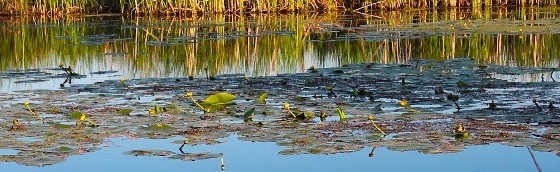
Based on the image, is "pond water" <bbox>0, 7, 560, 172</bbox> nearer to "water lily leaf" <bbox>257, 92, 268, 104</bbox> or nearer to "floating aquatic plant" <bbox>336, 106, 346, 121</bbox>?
"floating aquatic plant" <bbox>336, 106, 346, 121</bbox>

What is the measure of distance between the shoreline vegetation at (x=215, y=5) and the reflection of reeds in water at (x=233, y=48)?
2.40 meters

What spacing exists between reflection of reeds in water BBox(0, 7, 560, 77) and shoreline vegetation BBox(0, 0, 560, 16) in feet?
7.89

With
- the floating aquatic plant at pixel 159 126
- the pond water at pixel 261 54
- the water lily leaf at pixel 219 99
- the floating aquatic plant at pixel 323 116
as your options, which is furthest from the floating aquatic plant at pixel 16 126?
the floating aquatic plant at pixel 323 116

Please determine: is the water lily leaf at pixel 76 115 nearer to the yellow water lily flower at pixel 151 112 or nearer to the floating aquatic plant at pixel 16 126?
the floating aquatic plant at pixel 16 126

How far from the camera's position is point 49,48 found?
13305mm

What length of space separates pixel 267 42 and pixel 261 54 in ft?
5.79

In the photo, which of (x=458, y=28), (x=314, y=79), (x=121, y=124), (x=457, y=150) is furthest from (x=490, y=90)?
(x=458, y=28)

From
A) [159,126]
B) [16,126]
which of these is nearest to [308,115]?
[159,126]

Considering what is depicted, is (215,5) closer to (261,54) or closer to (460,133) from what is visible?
(261,54)

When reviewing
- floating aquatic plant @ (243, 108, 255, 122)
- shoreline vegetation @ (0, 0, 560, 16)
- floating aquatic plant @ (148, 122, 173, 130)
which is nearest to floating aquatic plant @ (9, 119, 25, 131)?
floating aquatic plant @ (148, 122, 173, 130)

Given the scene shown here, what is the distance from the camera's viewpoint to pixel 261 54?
37.9 feet

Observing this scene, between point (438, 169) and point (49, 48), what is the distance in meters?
9.43

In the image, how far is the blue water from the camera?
4.94m

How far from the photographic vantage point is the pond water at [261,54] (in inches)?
201
